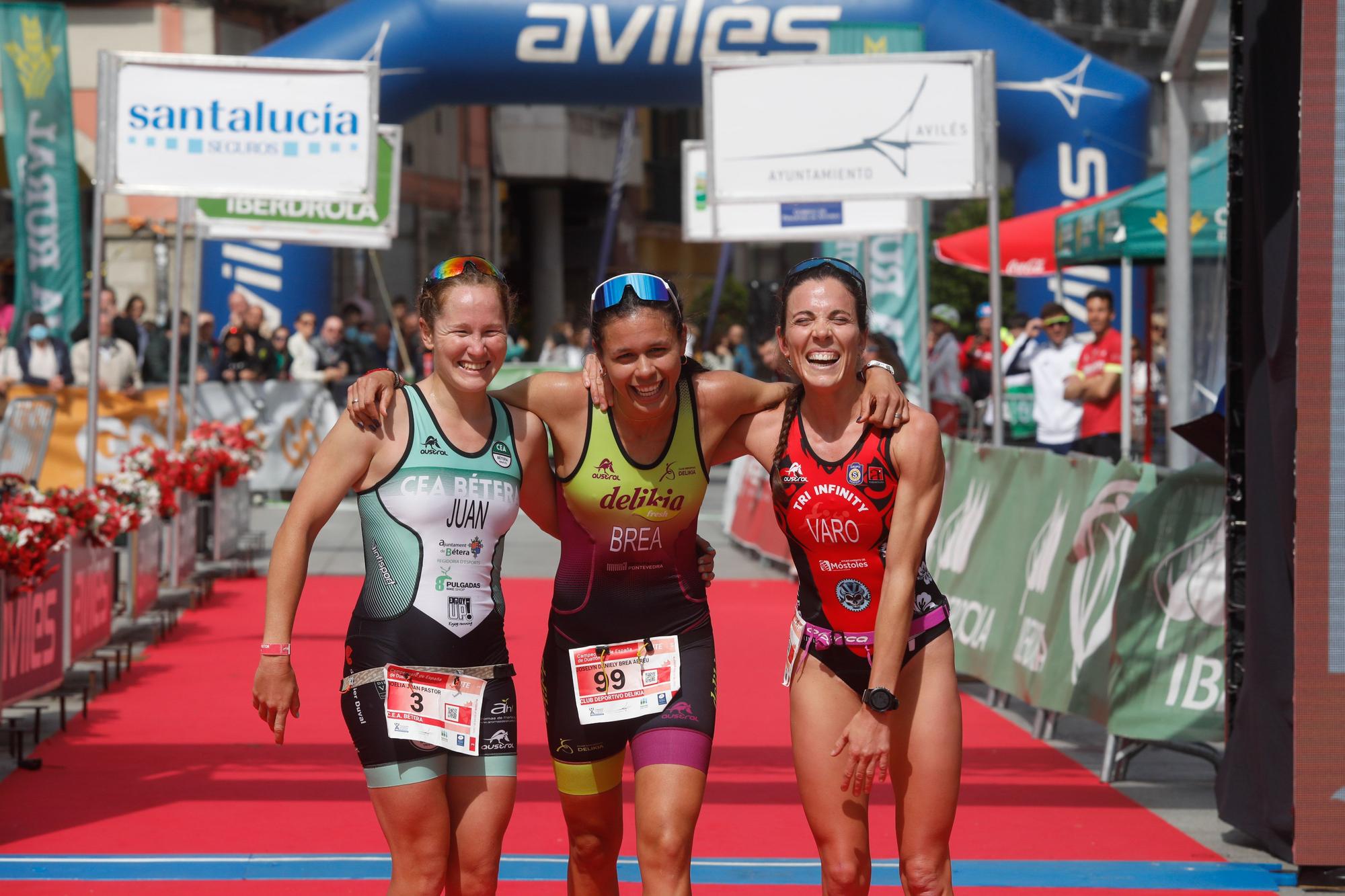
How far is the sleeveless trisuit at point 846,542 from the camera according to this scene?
414 centimetres

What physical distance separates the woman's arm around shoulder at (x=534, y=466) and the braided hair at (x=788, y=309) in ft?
1.89

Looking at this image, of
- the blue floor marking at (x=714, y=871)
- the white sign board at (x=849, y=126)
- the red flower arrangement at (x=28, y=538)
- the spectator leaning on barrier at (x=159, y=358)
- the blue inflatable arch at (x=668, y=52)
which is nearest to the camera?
the blue floor marking at (x=714, y=871)

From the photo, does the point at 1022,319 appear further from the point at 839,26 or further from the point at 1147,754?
the point at 1147,754

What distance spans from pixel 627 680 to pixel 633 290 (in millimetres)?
982

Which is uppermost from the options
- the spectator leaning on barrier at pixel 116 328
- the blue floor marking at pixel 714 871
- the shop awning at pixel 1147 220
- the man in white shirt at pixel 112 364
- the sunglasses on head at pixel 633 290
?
the shop awning at pixel 1147 220

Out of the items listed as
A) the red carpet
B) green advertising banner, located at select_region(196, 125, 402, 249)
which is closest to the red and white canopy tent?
green advertising banner, located at select_region(196, 125, 402, 249)

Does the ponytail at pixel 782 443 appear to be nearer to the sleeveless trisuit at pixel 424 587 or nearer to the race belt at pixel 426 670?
the sleeveless trisuit at pixel 424 587

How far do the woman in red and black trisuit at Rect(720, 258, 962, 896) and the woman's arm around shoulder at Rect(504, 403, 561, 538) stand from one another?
581 mm

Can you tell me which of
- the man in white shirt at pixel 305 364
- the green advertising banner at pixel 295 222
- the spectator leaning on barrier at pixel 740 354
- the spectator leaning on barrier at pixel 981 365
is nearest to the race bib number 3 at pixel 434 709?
the green advertising banner at pixel 295 222

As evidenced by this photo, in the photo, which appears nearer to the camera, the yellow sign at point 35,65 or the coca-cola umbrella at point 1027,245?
the yellow sign at point 35,65

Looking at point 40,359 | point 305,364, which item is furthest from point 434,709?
point 305,364

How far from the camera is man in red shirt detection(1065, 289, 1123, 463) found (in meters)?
13.4

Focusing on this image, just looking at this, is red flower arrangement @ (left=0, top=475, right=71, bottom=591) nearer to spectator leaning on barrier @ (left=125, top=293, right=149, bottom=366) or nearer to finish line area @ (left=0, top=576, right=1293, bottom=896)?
finish line area @ (left=0, top=576, right=1293, bottom=896)

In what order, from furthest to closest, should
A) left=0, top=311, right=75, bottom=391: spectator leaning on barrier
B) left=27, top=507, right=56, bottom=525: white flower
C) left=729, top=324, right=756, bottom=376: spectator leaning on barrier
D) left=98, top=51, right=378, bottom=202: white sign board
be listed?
left=729, top=324, right=756, bottom=376: spectator leaning on barrier < left=0, top=311, right=75, bottom=391: spectator leaning on barrier < left=98, top=51, right=378, bottom=202: white sign board < left=27, top=507, right=56, bottom=525: white flower
